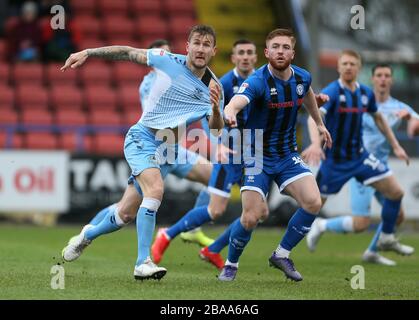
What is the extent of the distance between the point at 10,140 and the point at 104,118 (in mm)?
2309

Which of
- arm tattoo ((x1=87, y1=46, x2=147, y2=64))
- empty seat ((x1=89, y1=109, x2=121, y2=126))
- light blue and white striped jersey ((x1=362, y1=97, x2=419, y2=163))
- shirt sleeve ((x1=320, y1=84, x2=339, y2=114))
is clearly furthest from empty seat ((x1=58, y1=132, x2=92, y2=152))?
arm tattoo ((x1=87, y1=46, x2=147, y2=64))

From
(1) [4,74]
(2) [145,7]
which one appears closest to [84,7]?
(2) [145,7]

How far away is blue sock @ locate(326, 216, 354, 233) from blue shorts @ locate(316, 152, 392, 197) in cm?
64

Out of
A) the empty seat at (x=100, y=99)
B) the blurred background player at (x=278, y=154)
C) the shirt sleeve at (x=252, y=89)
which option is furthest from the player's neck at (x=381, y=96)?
the empty seat at (x=100, y=99)

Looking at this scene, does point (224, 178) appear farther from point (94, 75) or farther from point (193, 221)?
point (94, 75)

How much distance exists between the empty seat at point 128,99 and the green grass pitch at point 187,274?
5.80 m

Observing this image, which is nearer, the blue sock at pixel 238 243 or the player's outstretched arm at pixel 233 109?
the player's outstretched arm at pixel 233 109

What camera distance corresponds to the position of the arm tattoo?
28.0 feet

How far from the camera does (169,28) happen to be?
2186 cm

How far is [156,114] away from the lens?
9094 millimetres

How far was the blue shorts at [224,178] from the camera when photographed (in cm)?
1084

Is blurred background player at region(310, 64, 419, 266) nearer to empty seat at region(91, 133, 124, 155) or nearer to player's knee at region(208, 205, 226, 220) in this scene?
player's knee at region(208, 205, 226, 220)

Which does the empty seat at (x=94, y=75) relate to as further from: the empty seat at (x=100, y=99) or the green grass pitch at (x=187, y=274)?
the green grass pitch at (x=187, y=274)
